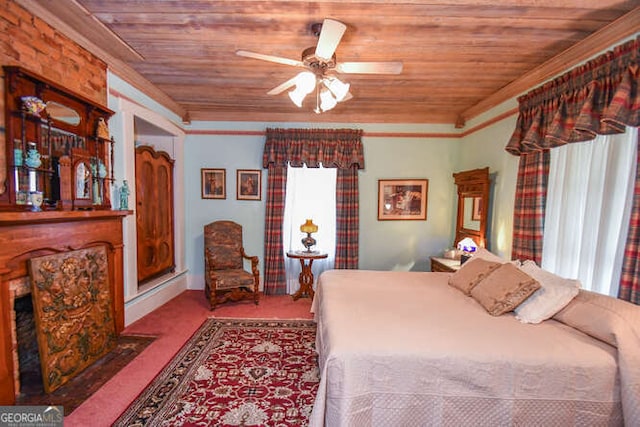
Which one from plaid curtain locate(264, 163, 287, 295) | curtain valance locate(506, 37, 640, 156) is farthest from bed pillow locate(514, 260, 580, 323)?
plaid curtain locate(264, 163, 287, 295)

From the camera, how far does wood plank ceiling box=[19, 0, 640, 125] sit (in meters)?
1.82

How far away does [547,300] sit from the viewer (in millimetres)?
1823

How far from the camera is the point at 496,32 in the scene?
206cm

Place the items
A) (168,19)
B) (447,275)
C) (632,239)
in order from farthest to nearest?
(447,275)
(168,19)
(632,239)

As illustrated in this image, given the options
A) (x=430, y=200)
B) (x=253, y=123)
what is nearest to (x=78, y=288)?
(x=253, y=123)

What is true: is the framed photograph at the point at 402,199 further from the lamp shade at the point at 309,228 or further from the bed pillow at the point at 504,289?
the bed pillow at the point at 504,289

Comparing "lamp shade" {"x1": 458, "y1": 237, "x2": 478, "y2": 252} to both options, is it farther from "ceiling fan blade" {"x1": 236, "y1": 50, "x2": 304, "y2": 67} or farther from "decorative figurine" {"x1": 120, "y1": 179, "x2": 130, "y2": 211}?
"decorative figurine" {"x1": 120, "y1": 179, "x2": 130, "y2": 211}

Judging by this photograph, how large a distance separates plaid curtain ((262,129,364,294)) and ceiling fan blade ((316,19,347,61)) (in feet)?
7.12

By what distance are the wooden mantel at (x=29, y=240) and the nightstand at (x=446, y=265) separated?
143 inches

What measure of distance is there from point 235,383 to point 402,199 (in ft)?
10.7

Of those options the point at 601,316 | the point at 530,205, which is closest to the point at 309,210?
the point at 530,205

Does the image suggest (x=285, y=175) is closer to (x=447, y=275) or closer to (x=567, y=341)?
(x=447, y=275)

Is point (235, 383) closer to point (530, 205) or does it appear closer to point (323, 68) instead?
point (323, 68)

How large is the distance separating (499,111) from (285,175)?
2883 mm
